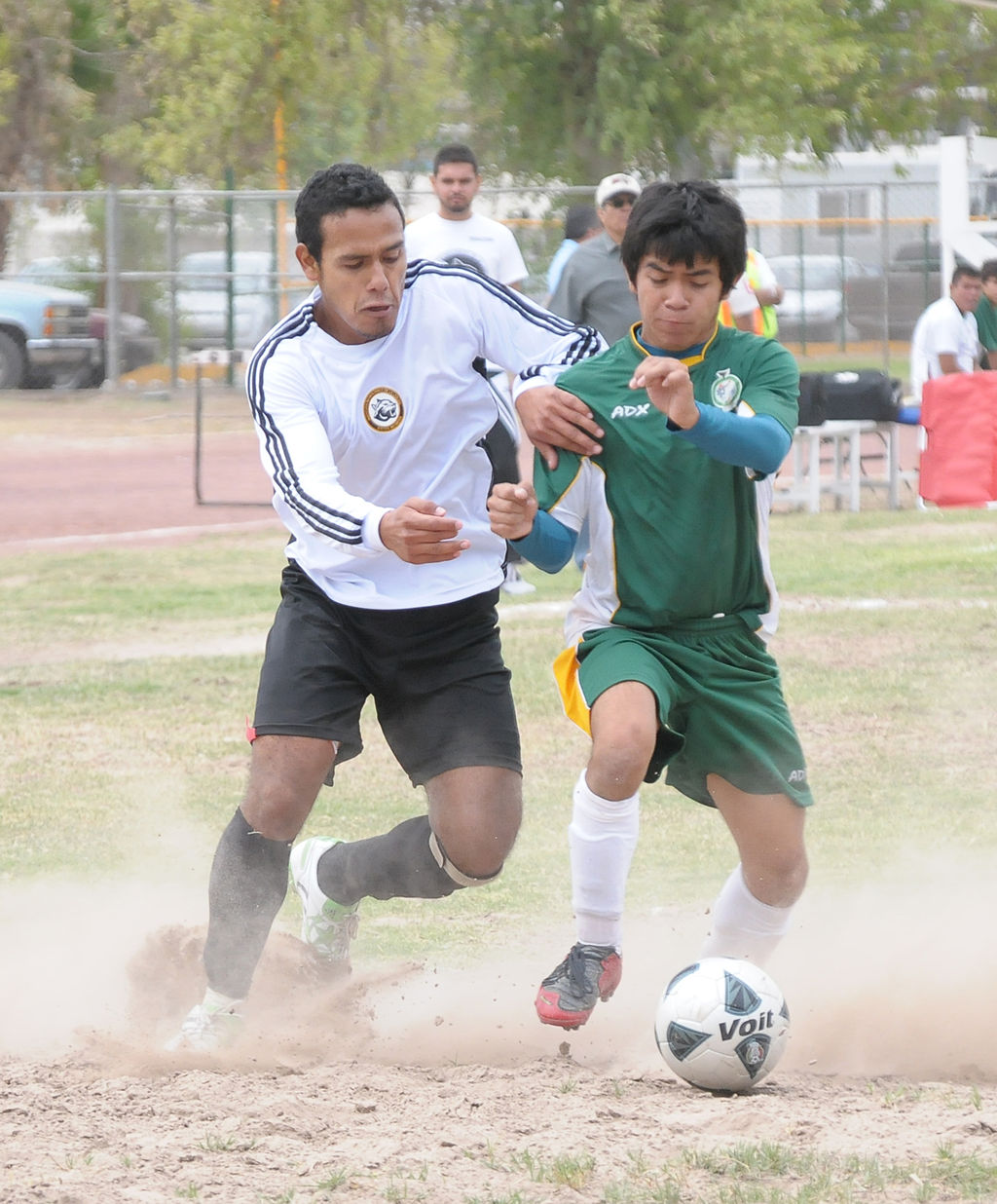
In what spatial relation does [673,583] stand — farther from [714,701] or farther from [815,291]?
[815,291]

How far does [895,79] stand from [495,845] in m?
26.2

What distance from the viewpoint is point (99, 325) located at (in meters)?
22.3

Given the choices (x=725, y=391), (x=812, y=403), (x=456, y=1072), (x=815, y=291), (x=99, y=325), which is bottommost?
(x=456, y=1072)

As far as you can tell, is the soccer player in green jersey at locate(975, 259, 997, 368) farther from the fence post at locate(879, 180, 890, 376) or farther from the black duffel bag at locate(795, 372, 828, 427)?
A: the fence post at locate(879, 180, 890, 376)

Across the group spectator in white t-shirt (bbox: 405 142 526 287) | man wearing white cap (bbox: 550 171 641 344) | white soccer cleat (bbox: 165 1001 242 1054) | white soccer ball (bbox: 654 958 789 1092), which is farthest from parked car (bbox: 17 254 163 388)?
white soccer ball (bbox: 654 958 789 1092)

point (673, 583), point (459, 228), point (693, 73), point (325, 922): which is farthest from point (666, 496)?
point (693, 73)

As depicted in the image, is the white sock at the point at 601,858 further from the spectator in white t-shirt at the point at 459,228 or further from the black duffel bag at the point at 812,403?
the black duffel bag at the point at 812,403

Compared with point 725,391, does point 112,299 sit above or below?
above

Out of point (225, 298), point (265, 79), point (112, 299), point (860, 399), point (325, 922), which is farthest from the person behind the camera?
point (265, 79)

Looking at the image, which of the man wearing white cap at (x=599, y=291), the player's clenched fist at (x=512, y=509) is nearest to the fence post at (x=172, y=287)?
the man wearing white cap at (x=599, y=291)

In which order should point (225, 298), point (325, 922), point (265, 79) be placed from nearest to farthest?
point (325, 922) < point (225, 298) < point (265, 79)

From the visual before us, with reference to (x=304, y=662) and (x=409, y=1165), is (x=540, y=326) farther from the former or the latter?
(x=409, y=1165)

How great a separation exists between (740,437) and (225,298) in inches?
713

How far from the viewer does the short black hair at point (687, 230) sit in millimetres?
4031
